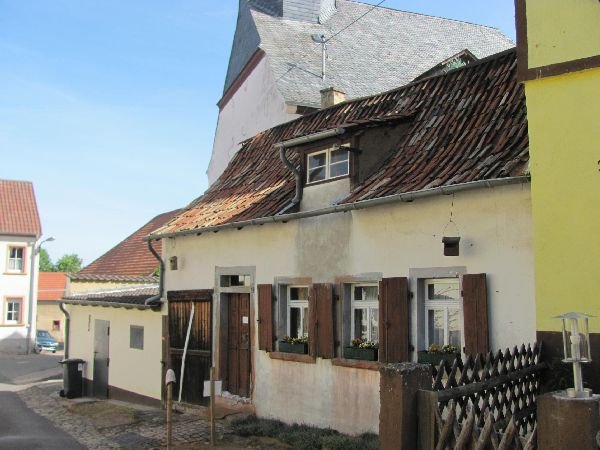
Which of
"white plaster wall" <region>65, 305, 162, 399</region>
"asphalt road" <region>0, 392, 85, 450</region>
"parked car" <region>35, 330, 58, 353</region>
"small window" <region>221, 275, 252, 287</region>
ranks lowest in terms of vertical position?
"asphalt road" <region>0, 392, 85, 450</region>

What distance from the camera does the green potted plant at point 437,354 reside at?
8.54 m

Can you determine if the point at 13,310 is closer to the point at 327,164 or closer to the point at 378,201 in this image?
the point at 327,164

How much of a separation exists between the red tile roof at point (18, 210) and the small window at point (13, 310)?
12.3 feet

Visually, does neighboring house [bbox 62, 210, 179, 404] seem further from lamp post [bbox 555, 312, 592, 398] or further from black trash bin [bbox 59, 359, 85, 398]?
lamp post [bbox 555, 312, 592, 398]

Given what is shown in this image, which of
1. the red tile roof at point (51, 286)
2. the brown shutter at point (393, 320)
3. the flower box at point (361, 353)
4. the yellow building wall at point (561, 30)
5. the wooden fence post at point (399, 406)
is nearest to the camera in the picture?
the wooden fence post at point (399, 406)

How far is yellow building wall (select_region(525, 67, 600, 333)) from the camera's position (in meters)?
6.80

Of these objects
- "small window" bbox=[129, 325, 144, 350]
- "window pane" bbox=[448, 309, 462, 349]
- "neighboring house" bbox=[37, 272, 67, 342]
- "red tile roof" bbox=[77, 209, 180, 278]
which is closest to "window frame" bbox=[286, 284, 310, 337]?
"window pane" bbox=[448, 309, 462, 349]

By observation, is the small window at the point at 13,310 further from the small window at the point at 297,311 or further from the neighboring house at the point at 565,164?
the neighboring house at the point at 565,164

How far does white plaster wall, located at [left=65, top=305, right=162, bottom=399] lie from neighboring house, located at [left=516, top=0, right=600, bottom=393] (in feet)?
33.2

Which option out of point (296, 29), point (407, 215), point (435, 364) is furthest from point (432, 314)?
point (296, 29)

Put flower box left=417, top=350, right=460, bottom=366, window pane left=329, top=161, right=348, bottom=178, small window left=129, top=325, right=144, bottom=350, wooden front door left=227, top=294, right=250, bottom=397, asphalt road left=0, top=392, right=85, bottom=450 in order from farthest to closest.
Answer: small window left=129, top=325, right=144, bottom=350 → wooden front door left=227, top=294, right=250, bottom=397 → asphalt road left=0, top=392, right=85, bottom=450 → window pane left=329, top=161, right=348, bottom=178 → flower box left=417, top=350, right=460, bottom=366

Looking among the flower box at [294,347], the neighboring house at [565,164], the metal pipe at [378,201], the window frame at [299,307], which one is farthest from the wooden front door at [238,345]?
the neighboring house at [565,164]

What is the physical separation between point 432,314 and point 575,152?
313 centimetres

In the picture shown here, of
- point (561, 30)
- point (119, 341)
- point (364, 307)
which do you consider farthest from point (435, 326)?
point (119, 341)
